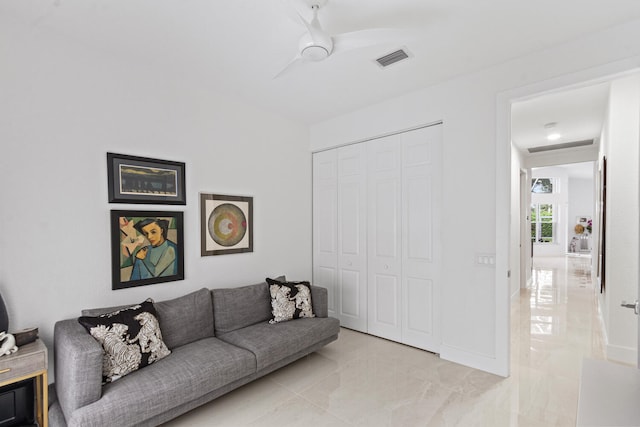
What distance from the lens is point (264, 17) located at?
212 cm

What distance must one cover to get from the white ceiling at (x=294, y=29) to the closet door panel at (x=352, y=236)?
1158 millimetres

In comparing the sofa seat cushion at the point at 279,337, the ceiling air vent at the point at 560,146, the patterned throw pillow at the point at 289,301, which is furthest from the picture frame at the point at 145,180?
the ceiling air vent at the point at 560,146

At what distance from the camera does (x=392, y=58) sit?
268cm

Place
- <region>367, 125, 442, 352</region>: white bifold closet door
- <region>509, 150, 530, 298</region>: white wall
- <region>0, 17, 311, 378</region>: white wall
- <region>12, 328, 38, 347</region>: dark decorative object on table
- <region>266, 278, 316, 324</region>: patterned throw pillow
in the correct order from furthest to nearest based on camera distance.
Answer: <region>509, 150, 530, 298</region>: white wall, <region>367, 125, 442, 352</region>: white bifold closet door, <region>266, 278, 316, 324</region>: patterned throw pillow, <region>0, 17, 311, 378</region>: white wall, <region>12, 328, 38, 347</region>: dark decorative object on table

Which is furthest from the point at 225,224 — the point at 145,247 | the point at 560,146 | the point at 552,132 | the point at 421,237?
the point at 560,146

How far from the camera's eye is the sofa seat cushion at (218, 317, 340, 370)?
103 inches

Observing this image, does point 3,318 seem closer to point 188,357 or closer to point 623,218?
point 188,357

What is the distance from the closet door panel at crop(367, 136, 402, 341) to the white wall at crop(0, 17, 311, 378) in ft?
5.41

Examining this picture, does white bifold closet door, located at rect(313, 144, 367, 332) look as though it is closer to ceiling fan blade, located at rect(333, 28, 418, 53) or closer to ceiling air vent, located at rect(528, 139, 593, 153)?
ceiling fan blade, located at rect(333, 28, 418, 53)

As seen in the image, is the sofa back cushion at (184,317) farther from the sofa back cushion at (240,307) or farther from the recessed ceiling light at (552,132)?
the recessed ceiling light at (552,132)

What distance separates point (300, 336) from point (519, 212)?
16.3 ft

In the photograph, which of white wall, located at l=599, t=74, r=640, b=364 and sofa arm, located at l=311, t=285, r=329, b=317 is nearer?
white wall, located at l=599, t=74, r=640, b=364

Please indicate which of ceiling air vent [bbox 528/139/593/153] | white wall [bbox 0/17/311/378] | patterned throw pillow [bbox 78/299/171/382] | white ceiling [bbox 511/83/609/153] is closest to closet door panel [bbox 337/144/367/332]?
white wall [bbox 0/17/311/378]

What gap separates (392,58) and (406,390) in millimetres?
→ 2811
